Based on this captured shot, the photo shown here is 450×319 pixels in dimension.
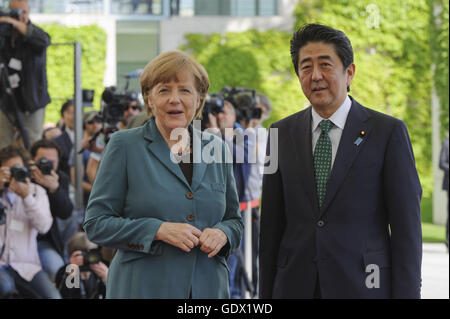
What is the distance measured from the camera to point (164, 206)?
2430 mm

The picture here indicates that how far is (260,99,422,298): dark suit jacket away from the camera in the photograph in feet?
8.34

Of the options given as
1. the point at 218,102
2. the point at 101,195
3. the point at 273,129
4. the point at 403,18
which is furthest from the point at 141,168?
the point at 403,18

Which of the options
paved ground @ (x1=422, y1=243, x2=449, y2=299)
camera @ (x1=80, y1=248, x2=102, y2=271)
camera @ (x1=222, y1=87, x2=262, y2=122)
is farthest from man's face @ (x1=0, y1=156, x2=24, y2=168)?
paved ground @ (x1=422, y1=243, x2=449, y2=299)

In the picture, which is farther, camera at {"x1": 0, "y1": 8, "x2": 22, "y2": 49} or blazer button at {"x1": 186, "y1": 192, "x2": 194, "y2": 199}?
camera at {"x1": 0, "y1": 8, "x2": 22, "y2": 49}

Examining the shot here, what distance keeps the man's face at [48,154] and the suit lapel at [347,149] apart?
3.71 m

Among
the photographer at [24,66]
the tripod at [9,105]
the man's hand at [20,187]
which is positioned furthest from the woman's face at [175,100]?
the tripod at [9,105]

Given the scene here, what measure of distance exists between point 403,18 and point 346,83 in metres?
17.1

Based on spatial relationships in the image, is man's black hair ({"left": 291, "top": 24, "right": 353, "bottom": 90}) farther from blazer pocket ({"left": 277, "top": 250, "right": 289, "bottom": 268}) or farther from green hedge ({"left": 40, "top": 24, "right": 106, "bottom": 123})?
green hedge ({"left": 40, "top": 24, "right": 106, "bottom": 123})

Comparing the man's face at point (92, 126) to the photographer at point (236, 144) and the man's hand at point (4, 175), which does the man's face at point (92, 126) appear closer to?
the photographer at point (236, 144)

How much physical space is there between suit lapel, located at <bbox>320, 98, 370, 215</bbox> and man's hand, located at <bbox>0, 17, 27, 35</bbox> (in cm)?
353

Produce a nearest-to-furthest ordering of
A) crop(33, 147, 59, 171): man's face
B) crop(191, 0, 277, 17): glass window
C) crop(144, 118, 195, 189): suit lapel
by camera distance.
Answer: crop(144, 118, 195, 189): suit lapel, crop(33, 147, 59, 171): man's face, crop(191, 0, 277, 17): glass window

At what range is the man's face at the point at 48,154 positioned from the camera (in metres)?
5.94
